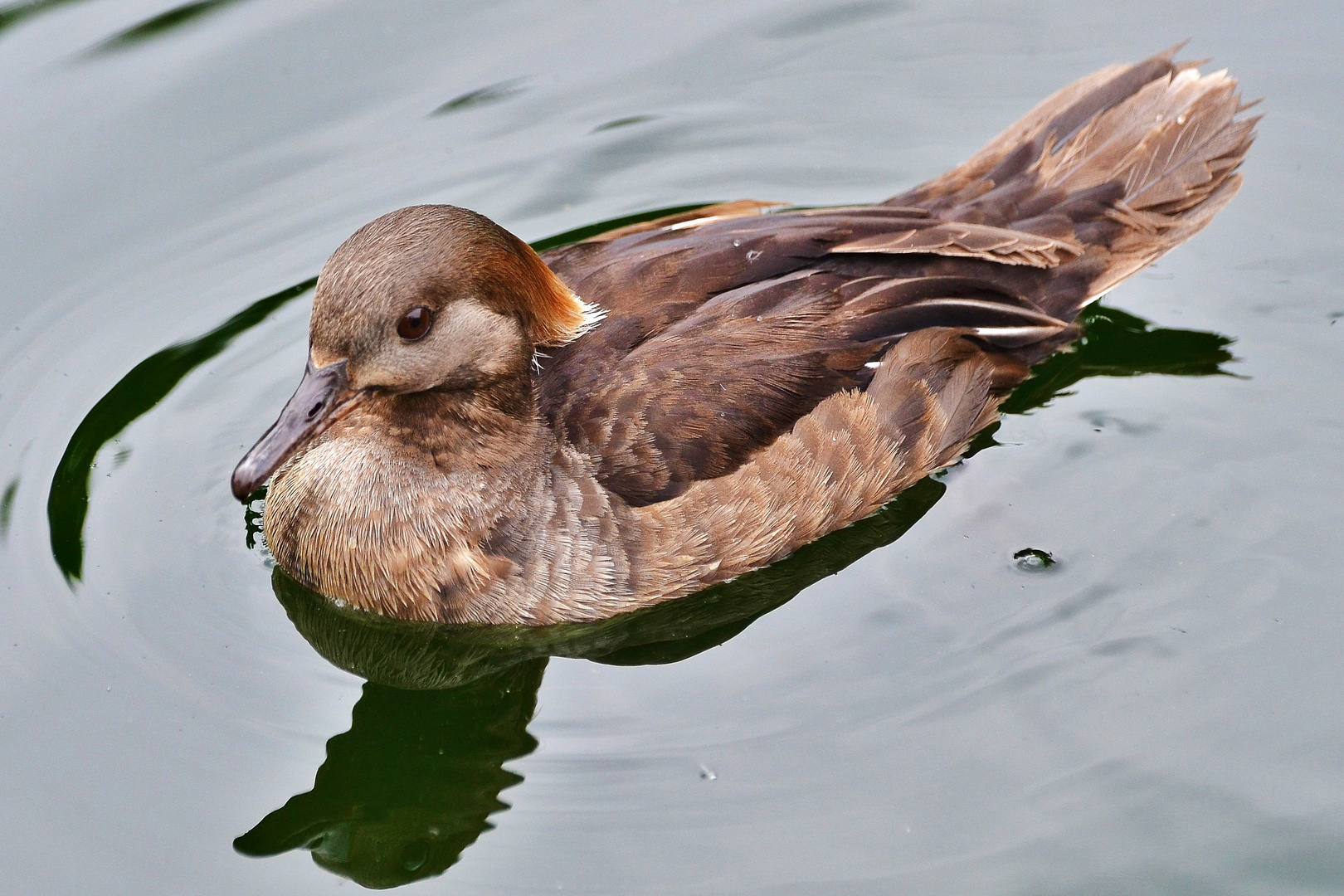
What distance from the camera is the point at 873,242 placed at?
8367 mm

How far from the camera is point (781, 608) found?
802 cm

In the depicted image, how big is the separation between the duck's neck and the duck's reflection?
228mm

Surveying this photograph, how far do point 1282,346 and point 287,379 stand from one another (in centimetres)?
553

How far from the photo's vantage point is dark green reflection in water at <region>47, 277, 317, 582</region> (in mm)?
8414

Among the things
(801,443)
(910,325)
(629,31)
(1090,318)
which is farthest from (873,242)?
(629,31)

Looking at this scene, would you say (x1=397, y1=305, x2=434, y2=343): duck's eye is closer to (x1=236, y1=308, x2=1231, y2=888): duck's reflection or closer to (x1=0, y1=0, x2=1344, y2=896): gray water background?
(x1=236, y1=308, x2=1231, y2=888): duck's reflection

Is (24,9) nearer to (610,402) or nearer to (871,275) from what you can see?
(610,402)

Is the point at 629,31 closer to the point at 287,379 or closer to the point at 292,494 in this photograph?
the point at 287,379

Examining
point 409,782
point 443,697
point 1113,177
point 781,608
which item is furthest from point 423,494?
point 1113,177

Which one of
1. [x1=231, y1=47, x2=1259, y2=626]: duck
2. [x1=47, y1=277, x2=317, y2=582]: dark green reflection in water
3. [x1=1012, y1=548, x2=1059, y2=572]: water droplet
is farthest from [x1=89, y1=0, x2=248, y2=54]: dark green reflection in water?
[x1=1012, y1=548, x2=1059, y2=572]: water droplet

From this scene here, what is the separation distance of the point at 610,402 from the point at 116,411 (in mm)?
3140

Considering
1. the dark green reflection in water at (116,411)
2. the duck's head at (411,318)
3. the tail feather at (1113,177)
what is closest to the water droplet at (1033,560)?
the tail feather at (1113,177)

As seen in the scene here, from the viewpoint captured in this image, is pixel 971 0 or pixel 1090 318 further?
pixel 971 0

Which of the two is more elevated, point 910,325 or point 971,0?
point 971,0
